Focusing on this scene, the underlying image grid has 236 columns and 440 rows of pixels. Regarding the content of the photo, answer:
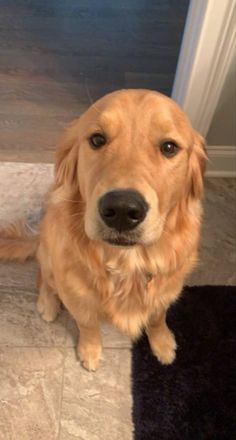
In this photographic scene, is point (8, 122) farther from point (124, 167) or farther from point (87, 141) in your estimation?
point (124, 167)

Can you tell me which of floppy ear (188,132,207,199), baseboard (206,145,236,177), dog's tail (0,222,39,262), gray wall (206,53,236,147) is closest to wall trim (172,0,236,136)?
gray wall (206,53,236,147)

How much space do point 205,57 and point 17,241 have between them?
1089 millimetres

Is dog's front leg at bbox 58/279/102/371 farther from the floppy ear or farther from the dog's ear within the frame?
the floppy ear

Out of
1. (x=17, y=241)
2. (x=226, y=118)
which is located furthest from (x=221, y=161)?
(x=17, y=241)

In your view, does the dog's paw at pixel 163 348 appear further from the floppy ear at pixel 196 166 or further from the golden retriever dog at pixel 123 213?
the floppy ear at pixel 196 166

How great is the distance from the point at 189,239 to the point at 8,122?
5.20 ft

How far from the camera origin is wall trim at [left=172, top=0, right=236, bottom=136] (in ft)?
5.26

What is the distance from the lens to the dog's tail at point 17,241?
175 centimetres

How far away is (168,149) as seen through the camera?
113 centimetres

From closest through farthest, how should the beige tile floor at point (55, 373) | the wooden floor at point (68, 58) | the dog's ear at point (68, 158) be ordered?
the dog's ear at point (68, 158)
the beige tile floor at point (55, 373)
the wooden floor at point (68, 58)

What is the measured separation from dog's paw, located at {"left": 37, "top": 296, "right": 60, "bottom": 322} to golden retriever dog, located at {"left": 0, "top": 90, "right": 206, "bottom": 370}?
13cm

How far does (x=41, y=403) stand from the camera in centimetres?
152

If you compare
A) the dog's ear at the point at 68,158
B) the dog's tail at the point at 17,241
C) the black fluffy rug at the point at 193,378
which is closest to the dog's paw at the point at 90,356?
the black fluffy rug at the point at 193,378

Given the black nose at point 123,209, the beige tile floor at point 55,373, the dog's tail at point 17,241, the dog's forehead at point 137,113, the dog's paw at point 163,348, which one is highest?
the dog's forehead at point 137,113
